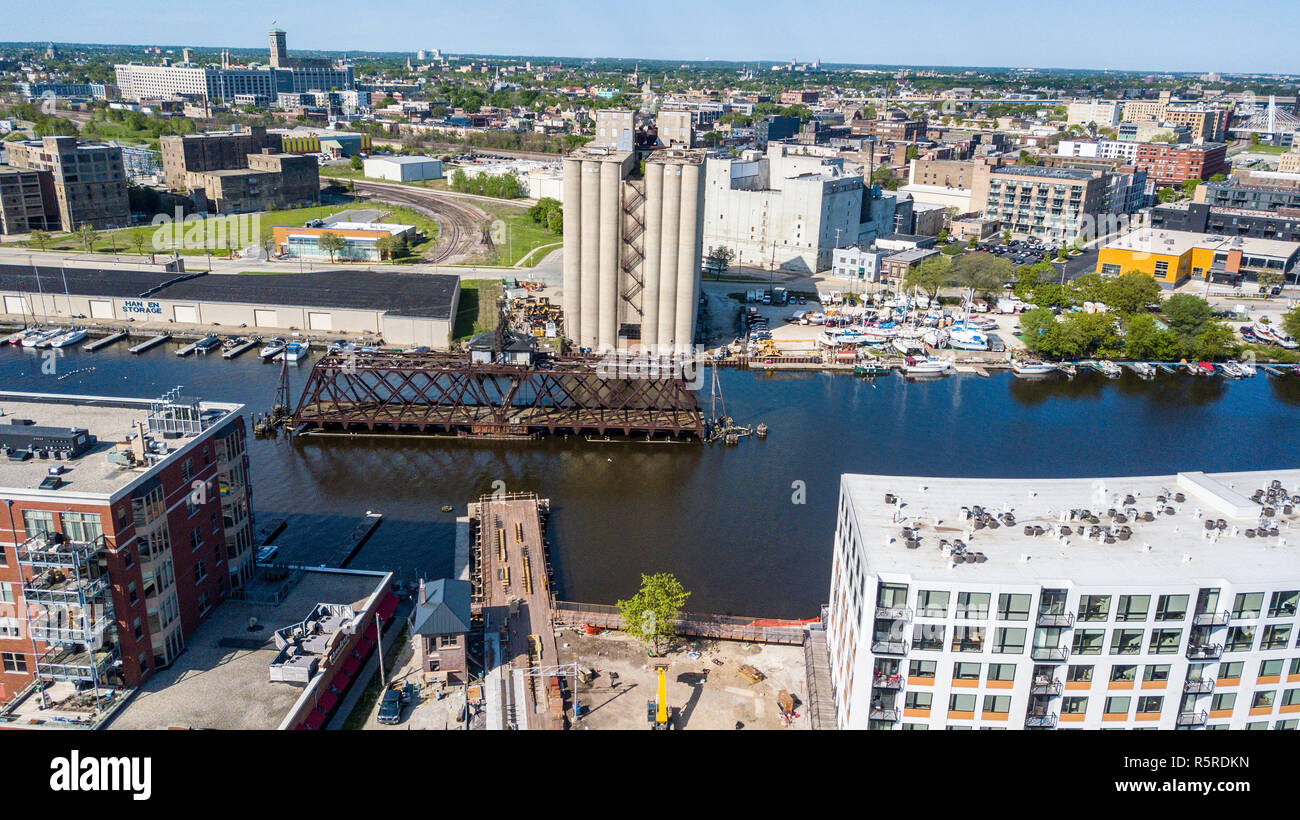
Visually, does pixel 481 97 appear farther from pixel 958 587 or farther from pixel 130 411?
pixel 958 587

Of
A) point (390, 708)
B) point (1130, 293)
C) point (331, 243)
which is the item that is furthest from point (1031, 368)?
point (331, 243)

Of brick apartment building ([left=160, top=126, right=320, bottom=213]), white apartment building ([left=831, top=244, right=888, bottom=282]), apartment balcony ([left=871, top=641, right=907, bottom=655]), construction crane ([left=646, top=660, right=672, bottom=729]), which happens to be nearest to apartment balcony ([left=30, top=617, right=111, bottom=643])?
construction crane ([left=646, top=660, right=672, bottom=729])

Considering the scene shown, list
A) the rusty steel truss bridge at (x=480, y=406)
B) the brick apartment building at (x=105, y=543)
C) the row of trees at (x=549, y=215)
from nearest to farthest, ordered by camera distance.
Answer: the brick apartment building at (x=105, y=543), the rusty steel truss bridge at (x=480, y=406), the row of trees at (x=549, y=215)

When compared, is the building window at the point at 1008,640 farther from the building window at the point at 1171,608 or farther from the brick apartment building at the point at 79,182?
the brick apartment building at the point at 79,182

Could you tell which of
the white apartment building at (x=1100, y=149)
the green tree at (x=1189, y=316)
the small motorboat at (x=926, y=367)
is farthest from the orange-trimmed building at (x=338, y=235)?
the white apartment building at (x=1100, y=149)

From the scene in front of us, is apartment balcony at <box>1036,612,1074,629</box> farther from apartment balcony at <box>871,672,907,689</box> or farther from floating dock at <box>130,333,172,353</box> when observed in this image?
floating dock at <box>130,333,172,353</box>
